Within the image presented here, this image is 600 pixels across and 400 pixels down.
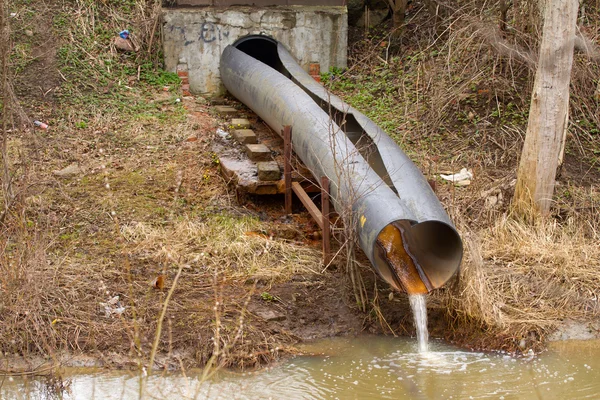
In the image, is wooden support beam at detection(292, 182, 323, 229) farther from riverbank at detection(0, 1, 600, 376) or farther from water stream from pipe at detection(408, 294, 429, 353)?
water stream from pipe at detection(408, 294, 429, 353)

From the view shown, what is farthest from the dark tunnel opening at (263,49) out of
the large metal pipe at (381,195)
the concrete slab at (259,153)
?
the large metal pipe at (381,195)

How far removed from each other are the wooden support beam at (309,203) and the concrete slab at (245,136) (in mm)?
1350

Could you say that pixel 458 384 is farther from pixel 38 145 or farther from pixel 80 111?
pixel 80 111

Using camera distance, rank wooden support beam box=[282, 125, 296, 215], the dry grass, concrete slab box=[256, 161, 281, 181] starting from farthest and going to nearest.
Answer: concrete slab box=[256, 161, 281, 181] < wooden support beam box=[282, 125, 296, 215] < the dry grass

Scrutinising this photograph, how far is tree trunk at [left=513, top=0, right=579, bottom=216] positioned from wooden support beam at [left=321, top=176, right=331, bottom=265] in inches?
83.8

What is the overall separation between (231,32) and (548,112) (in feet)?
16.8

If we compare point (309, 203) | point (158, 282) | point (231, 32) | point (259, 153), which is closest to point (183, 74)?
point (231, 32)

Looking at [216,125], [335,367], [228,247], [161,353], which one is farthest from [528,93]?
[161,353]

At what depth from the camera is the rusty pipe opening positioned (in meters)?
6.03

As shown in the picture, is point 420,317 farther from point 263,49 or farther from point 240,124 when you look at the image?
point 263,49

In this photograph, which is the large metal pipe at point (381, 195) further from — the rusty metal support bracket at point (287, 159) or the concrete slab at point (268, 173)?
the concrete slab at point (268, 173)

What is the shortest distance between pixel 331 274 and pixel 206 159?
9.01 ft

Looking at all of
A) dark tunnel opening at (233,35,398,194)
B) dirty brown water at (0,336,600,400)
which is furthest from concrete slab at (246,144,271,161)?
dirty brown water at (0,336,600,400)

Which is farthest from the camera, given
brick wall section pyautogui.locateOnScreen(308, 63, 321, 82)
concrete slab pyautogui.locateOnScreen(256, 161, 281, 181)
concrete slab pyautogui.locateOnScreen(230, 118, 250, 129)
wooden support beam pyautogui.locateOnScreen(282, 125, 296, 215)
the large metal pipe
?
brick wall section pyautogui.locateOnScreen(308, 63, 321, 82)
